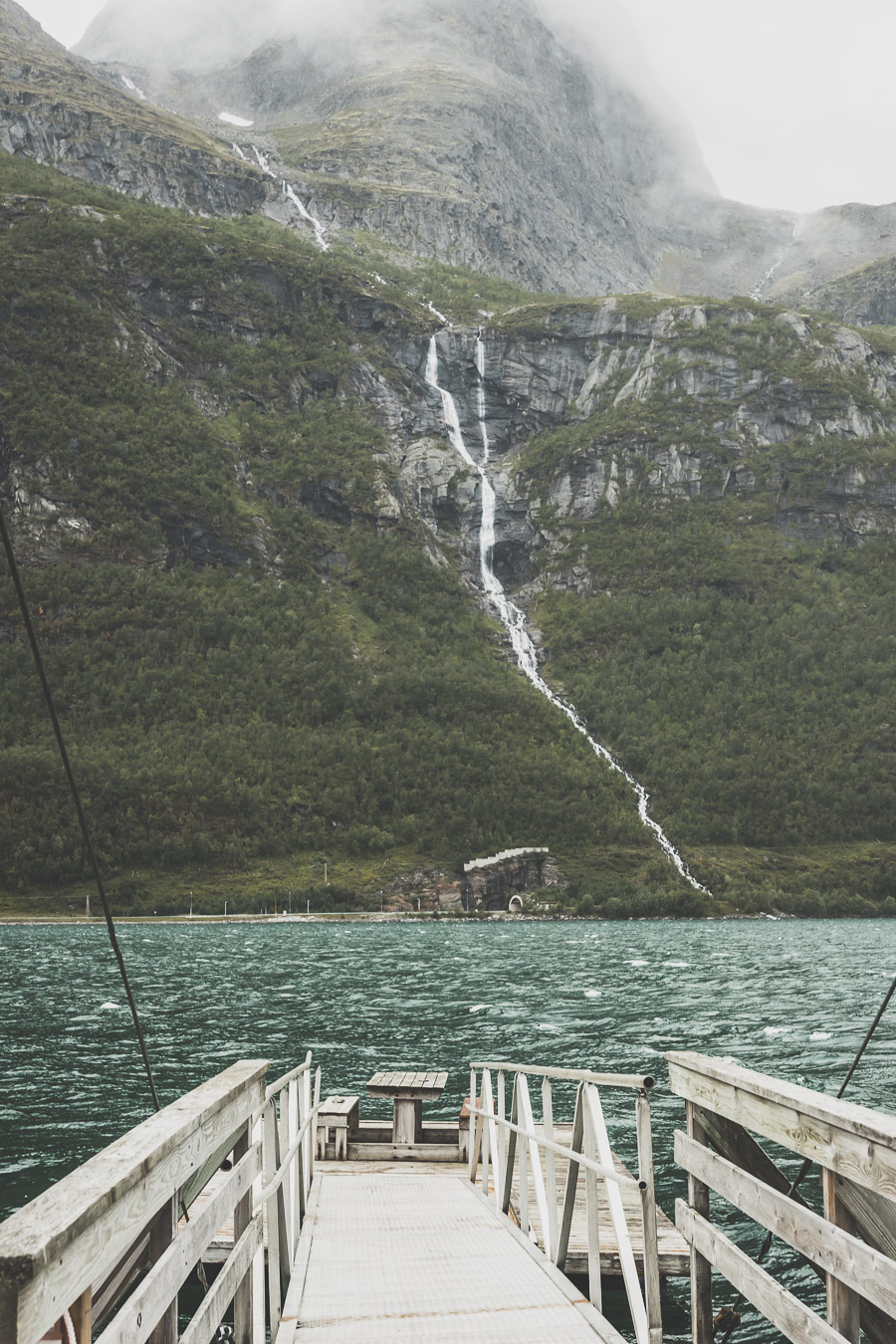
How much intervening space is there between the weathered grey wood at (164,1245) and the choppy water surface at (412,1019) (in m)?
9.50

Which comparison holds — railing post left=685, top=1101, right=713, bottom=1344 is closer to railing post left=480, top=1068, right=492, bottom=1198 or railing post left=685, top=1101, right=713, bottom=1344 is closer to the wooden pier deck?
the wooden pier deck

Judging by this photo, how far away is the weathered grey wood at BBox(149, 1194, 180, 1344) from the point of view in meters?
3.81

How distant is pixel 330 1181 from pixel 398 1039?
2007cm

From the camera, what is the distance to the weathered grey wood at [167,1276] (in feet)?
10.1

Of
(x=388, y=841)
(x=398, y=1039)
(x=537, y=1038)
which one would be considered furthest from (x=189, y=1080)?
(x=388, y=841)

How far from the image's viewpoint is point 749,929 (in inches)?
4274

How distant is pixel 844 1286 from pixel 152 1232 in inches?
106

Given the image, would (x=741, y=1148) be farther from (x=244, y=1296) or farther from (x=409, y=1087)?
(x=409, y=1087)

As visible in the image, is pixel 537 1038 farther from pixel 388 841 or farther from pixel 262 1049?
pixel 388 841

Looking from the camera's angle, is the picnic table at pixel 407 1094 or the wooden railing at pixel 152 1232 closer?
the wooden railing at pixel 152 1232

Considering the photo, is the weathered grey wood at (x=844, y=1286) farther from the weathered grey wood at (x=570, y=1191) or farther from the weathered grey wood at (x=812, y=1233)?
the weathered grey wood at (x=570, y=1191)

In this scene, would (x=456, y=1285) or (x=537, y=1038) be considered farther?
(x=537, y=1038)

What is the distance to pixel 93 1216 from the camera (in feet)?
9.33

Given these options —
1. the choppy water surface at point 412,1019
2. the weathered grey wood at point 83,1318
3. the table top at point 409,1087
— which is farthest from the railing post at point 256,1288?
the table top at point 409,1087
